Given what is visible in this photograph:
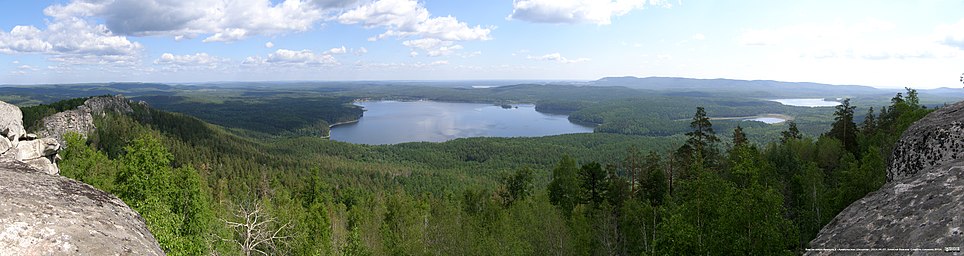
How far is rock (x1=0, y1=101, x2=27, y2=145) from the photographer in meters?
12.0

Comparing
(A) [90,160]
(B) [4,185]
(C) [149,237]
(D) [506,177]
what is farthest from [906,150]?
(D) [506,177]

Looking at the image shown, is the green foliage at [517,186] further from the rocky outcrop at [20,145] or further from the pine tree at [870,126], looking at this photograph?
the rocky outcrop at [20,145]

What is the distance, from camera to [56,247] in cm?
655

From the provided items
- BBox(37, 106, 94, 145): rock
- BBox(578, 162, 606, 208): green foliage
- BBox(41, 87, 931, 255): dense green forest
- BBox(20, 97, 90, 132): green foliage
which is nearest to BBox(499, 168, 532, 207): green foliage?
BBox(41, 87, 931, 255): dense green forest

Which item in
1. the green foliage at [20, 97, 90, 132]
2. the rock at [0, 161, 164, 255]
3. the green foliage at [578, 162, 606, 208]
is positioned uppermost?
the rock at [0, 161, 164, 255]

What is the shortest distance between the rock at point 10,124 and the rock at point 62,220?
4.15m

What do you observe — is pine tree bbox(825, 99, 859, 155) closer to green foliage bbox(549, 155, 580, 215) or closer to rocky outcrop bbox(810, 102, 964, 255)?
green foliage bbox(549, 155, 580, 215)

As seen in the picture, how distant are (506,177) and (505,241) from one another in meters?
22.6

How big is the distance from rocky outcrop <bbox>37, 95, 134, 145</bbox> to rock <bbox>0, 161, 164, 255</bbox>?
349 feet

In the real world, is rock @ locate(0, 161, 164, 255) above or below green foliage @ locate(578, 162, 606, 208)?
above

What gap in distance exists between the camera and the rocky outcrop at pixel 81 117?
3942 inches

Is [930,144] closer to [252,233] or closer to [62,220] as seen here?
[62,220]

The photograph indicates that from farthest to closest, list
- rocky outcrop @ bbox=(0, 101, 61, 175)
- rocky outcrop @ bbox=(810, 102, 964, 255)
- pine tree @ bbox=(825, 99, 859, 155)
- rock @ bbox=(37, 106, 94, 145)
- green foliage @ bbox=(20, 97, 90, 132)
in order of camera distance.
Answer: rock @ bbox=(37, 106, 94, 145) → green foliage @ bbox=(20, 97, 90, 132) → pine tree @ bbox=(825, 99, 859, 155) → rocky outcrop @ bbox=(0, 101, 61, 175) → rocky outcrop @ bbox=(810, 102, 964, 255)

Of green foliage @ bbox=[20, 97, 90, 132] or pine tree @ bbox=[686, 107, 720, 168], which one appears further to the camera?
green foliage @ bbox=[20, 97, 90, 132]
